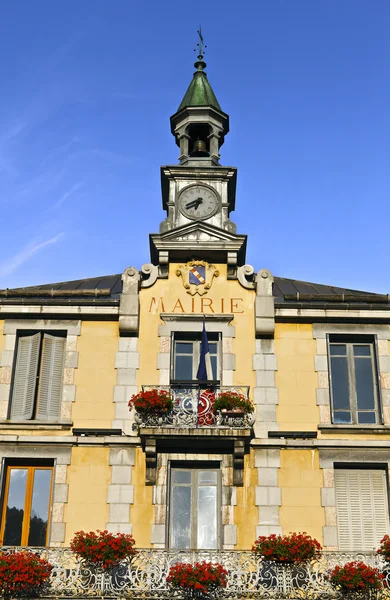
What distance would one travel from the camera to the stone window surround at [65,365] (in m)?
20.5

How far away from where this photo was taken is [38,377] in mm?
21047

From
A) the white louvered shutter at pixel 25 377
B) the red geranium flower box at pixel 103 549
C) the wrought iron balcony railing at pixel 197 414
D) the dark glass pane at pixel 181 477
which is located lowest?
the red geranium flower box at pixel 103 549

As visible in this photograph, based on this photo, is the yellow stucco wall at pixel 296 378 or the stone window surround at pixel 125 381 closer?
the stone window surround at pixel 125 381

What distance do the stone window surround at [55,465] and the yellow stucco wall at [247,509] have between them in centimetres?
374

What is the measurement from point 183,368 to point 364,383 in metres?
4.23

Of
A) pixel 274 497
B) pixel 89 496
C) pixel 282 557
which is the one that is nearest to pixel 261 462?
pixel 274 497

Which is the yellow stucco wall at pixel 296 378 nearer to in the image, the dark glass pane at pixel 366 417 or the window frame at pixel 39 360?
the dark glass pane at pixel 366 417

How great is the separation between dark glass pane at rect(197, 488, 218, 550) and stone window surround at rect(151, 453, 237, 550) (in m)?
0.31

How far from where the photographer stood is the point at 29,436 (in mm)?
20109

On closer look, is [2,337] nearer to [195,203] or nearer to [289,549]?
[195,203]

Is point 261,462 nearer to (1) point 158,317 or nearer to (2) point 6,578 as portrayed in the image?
A: (1) point 158,317

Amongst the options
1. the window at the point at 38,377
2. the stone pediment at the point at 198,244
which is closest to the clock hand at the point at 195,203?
the stone pediment at the point at 198,244

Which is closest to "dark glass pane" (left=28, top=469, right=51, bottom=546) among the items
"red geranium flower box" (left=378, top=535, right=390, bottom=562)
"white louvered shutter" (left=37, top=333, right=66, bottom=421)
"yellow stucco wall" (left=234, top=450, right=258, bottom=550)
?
"white louvered shutter" (left=37, top=333, right=66, bottom=421)

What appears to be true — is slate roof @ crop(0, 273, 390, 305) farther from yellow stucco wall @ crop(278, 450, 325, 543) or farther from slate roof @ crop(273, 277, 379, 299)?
yellow stucco wall @ crop(278, 450, 325, 543)
